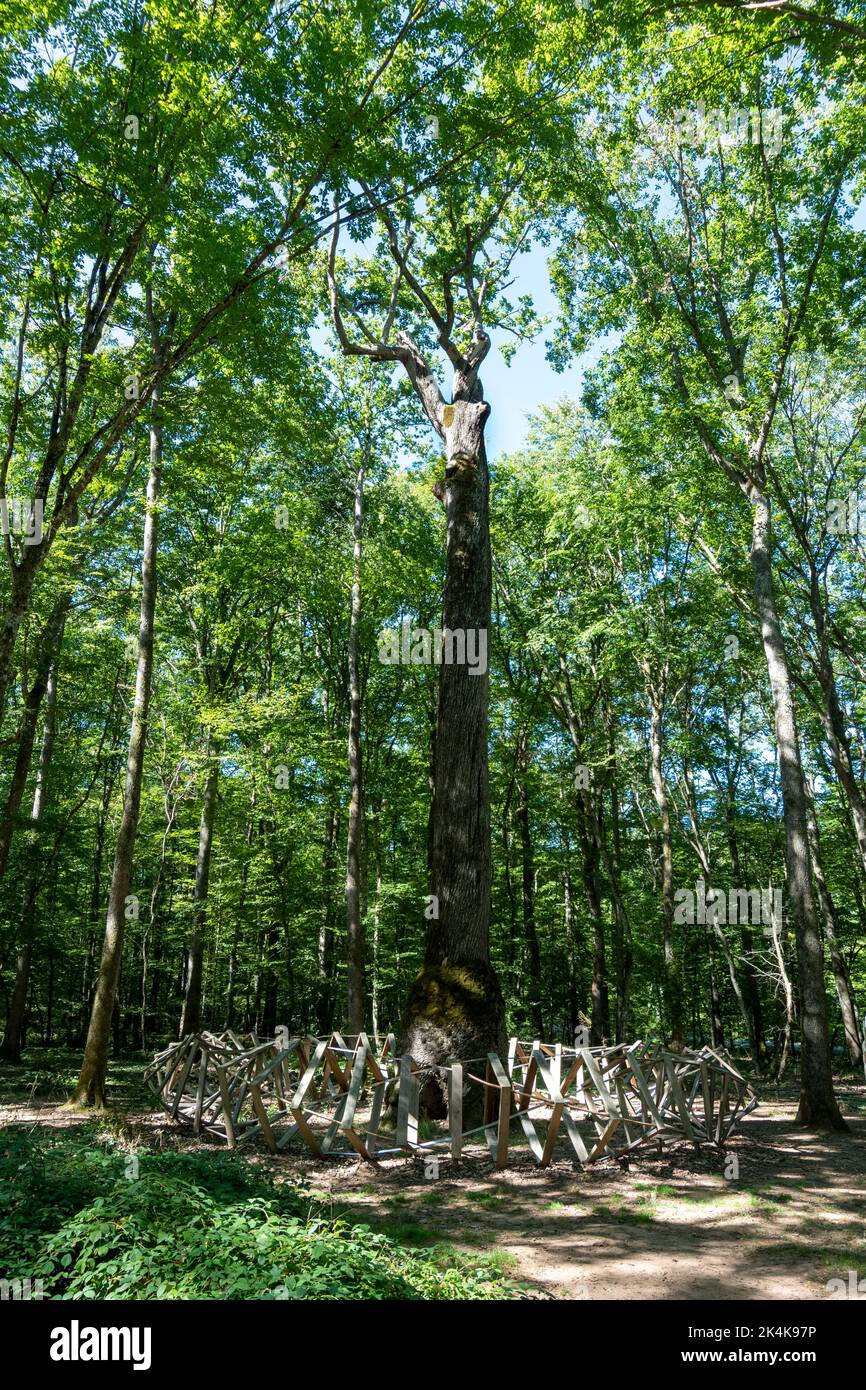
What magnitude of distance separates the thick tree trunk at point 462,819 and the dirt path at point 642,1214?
1204mm

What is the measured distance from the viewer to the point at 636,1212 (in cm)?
536

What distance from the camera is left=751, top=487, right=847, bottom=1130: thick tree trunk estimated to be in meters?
8.91

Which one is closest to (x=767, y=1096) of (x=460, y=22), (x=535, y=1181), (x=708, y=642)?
(x=535, y=1181)

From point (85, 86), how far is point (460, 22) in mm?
3827

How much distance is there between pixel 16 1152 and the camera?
4750 mm

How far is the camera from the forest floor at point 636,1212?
418 centimetres

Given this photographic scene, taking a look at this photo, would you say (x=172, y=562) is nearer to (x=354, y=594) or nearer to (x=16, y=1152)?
(x=354, y=594)

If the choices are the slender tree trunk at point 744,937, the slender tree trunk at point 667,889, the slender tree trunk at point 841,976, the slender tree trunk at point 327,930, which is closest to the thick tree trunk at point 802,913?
the slender tree trunk at point 667,889

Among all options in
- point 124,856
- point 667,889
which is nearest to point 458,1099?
point 124,856

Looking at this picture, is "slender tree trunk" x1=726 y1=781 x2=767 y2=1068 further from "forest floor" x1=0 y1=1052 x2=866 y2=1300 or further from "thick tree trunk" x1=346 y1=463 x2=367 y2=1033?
"forest floor" x1=0 y1=1052 x2=866 y2=1300

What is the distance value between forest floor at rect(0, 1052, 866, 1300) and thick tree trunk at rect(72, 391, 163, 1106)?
1.22m

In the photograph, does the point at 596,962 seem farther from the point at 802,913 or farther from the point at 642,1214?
the point at 642,1214

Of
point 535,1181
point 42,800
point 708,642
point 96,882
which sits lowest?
point 535,1181

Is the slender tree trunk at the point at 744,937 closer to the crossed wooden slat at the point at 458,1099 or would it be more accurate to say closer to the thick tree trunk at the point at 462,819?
the crossed wooden slat at the point at 458,1099
